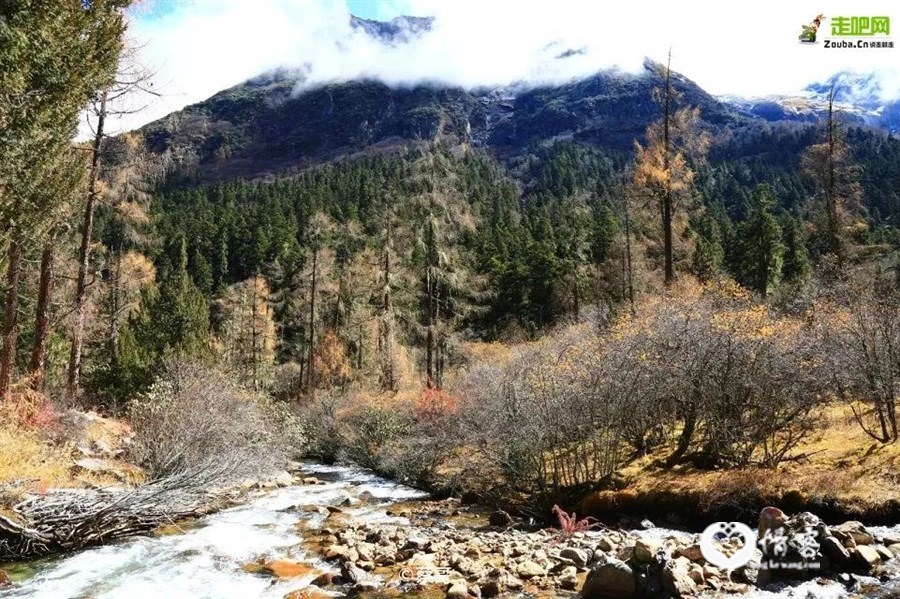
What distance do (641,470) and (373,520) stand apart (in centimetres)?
581

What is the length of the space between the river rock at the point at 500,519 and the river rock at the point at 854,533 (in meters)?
5.80

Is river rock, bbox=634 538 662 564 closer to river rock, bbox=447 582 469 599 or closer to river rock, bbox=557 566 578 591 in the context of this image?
river rock, bbox=557 566 578 591

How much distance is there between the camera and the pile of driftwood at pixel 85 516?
9.57 m

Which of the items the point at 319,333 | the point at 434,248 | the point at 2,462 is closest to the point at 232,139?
the point at 319,333

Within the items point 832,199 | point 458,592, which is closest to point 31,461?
point 458,592

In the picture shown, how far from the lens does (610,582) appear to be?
7.63 m

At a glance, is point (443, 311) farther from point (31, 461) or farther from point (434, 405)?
point (31, 461)

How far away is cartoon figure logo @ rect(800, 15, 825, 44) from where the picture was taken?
65.9ft

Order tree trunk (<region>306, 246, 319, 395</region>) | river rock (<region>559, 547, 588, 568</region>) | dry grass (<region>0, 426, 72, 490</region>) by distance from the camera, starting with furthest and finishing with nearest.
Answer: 1. tree trunk (<region>306, 246, 319, 395</region>)
2. dry grass (<region>0, 426, 72, 490</region>)
3. river rock (<region>559, 547, 588, 568</region>)

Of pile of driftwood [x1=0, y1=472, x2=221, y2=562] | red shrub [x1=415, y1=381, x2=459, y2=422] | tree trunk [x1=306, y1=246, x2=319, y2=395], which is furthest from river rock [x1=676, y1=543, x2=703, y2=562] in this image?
tree trunk [x1=306, y1=246, x2=319, y2=395]

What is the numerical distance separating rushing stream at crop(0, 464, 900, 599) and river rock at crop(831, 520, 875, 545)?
0.87 meters

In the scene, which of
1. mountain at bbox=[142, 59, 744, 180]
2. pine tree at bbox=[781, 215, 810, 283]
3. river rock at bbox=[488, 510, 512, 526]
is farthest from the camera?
mountain at bbox=[142, 59, 744, 180]

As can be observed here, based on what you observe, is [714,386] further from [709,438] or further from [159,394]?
[159,394]

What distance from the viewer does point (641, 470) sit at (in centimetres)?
1305
